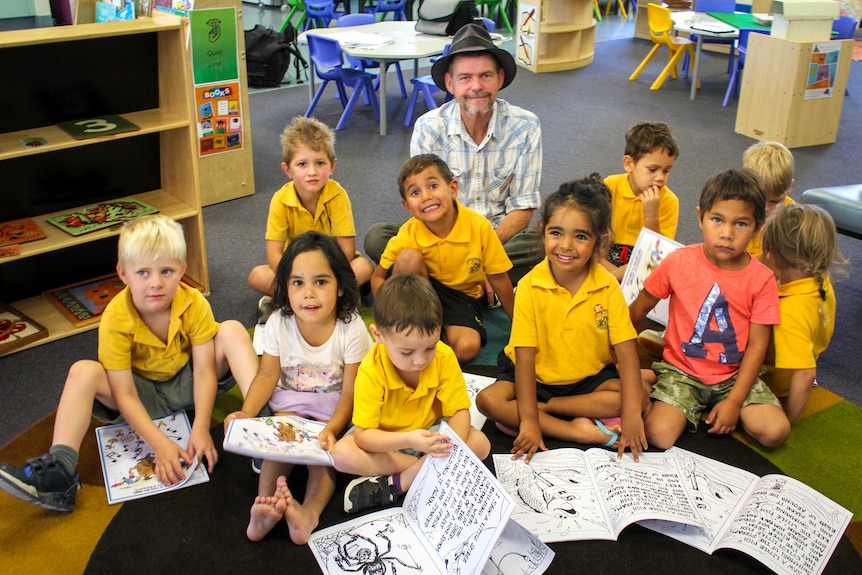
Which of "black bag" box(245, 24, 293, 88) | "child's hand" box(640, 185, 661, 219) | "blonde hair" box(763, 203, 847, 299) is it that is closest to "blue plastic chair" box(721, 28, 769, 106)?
"black bag" box(245, 24, 293, 88)

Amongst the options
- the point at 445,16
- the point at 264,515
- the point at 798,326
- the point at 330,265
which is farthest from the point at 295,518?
the point at 445,16

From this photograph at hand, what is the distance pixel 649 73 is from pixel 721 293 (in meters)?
5.47

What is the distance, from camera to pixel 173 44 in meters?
3.08

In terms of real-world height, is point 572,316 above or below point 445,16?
below

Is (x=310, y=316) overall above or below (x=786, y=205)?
below

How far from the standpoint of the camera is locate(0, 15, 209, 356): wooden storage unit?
9.78ft

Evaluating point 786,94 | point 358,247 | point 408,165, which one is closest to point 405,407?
point 408,165

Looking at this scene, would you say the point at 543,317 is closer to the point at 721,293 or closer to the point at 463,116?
the point at 721,293

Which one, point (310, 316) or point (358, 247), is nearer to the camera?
point (310, 316)

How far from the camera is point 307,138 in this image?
9.48 ft

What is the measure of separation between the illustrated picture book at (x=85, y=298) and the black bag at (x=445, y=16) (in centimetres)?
324

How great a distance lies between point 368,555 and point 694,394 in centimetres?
114

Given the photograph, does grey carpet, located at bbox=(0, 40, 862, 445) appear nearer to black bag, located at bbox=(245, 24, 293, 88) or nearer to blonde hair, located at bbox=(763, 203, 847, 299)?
black bag, located at bbox=(245, 24, 293, 88)

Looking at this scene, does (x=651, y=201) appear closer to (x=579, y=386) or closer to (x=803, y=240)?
(x=803, y=240)
